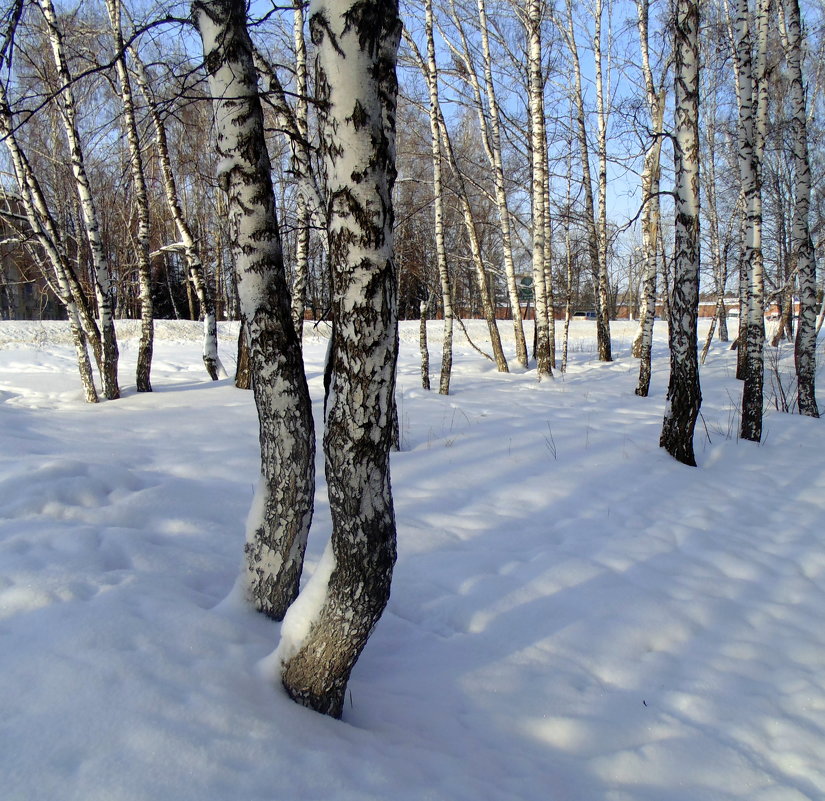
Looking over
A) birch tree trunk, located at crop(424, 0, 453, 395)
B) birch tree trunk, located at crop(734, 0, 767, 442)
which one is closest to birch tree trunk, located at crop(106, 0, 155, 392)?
birch tree trunk, located at crop(424, 0, 453, 395)

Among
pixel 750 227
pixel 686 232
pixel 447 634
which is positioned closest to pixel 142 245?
pixel 686 232

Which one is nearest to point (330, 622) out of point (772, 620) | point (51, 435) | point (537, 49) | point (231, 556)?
point (231, 556)

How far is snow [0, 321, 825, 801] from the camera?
71.7 inches

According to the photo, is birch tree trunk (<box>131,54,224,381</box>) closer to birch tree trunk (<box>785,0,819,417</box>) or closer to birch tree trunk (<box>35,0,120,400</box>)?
birch tree trunk (<box>35,0,120,400</box>)

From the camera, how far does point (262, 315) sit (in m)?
2.57

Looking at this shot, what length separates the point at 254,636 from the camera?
8.17ft

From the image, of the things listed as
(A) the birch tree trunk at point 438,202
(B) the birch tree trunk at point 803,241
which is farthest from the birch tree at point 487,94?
(B) the birch tree trunk at point 803,241

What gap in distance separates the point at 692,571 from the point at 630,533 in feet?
1.88

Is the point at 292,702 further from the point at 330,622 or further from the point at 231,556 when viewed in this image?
the point at 231,556

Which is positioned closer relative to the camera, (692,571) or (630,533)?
(692,571)

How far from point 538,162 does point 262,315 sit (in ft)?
31.5

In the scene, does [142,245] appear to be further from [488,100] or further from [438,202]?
[488,100]

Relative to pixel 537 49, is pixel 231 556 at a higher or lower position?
lower

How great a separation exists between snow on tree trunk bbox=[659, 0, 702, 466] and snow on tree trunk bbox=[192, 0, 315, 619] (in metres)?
4.51
